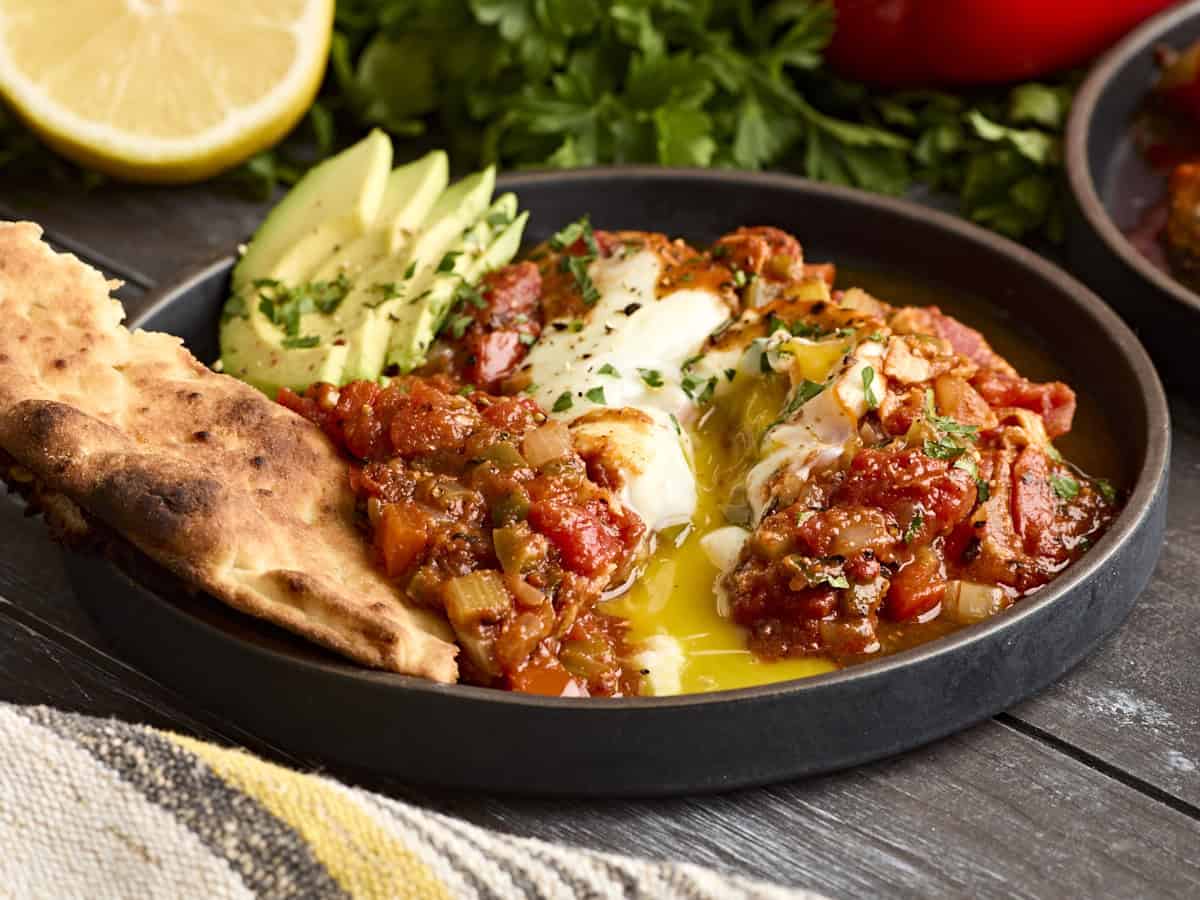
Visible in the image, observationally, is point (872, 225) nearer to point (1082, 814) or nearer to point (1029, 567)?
point (1029, 567)

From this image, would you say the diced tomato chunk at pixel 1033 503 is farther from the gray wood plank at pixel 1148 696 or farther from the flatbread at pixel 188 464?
the flatbread at pixel 188 464

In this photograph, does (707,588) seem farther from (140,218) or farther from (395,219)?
(140,218)

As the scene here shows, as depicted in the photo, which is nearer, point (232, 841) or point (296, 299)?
point (232, 841)

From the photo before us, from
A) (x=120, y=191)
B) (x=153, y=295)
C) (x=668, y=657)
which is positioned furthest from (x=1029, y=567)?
(x=120, y=191)

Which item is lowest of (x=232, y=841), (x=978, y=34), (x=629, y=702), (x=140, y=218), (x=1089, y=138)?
(x=140, y=218)

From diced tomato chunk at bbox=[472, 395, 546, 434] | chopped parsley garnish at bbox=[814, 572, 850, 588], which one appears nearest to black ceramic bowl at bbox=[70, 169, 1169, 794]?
chopped parsley garnish at bbox=[814, 572, 850, 588]

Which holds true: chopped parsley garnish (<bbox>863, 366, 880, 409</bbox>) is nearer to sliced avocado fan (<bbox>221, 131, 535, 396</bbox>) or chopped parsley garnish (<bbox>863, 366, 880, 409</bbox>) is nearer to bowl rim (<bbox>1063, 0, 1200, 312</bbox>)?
sliced avocado fan (<bbox>221, 131, 535, 396</bbox>)

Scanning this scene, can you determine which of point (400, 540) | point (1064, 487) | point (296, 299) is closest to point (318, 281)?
point (296, 299)

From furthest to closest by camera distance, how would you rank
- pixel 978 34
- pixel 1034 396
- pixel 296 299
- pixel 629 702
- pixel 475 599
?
pixel 978 34 < pixel 296 299 < pixel 1034 396 < pixel 475 599 < pixel 629 702

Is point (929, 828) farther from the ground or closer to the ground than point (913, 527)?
closer to the ground
